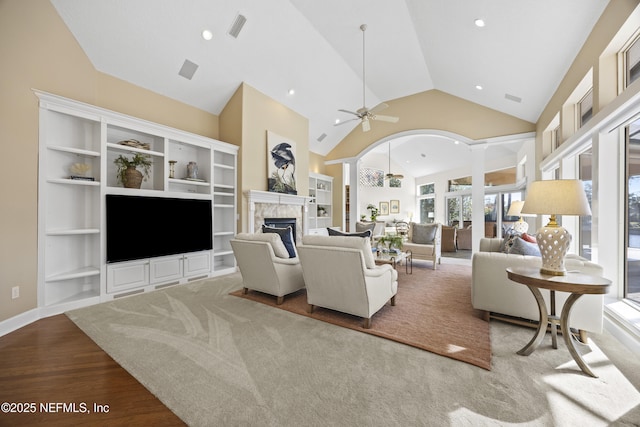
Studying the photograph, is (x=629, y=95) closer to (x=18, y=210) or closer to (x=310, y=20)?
(x=310, y=20)

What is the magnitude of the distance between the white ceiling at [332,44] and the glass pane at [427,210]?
5.63 m

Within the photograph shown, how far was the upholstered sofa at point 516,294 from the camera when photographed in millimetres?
2379

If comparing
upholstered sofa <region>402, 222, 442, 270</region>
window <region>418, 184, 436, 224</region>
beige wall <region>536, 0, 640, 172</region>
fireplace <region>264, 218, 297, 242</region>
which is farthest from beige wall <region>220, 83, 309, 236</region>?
window <region>418, 184, 436, 224</region>

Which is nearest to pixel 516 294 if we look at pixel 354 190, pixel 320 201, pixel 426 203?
pixel 354 190

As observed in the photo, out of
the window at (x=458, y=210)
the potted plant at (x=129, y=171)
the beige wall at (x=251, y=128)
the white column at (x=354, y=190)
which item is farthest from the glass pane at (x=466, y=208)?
the potted plant at (x=129, y=171)

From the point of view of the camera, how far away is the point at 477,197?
6.27 metres

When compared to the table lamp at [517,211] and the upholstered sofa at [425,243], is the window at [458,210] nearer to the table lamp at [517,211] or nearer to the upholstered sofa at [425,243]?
the upholstered sofa at [425,243]

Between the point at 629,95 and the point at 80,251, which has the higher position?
the point at 629,95

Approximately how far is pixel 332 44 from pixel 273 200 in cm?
345

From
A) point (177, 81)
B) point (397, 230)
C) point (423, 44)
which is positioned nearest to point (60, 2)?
point (177, 81)

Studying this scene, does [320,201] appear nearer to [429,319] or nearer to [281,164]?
[281,164]

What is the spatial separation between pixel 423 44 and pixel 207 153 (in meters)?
4.50

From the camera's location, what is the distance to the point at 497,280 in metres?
2.72

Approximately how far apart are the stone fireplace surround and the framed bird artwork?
0.20 metres
